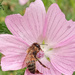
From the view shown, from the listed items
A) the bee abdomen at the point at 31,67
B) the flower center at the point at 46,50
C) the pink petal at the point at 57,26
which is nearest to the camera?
the bee abdomen at the point at 31,67

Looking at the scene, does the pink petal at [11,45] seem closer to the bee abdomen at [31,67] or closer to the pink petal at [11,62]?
the pink petal at [11,62]

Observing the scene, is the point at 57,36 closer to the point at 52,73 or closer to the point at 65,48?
the point at 65,48

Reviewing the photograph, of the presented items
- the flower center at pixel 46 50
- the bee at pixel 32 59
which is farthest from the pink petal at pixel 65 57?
the bee at pixel 32 59

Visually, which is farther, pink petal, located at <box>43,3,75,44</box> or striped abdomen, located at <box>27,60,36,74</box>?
pink petal, located at <box>43,3,75,44</box>

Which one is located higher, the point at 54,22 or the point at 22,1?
the point at 22,1

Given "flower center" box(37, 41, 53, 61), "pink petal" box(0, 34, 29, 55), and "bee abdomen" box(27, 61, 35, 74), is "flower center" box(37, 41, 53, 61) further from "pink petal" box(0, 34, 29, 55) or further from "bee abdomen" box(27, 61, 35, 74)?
"bee abdomen" box(27, 61, 35, 74)

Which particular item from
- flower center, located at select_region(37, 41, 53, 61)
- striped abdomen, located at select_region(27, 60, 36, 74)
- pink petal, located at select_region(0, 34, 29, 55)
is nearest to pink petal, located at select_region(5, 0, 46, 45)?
pink petal, located at select_region(0, 34, 29, 55)

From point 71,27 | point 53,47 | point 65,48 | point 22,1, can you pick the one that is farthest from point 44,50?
point 22,1
